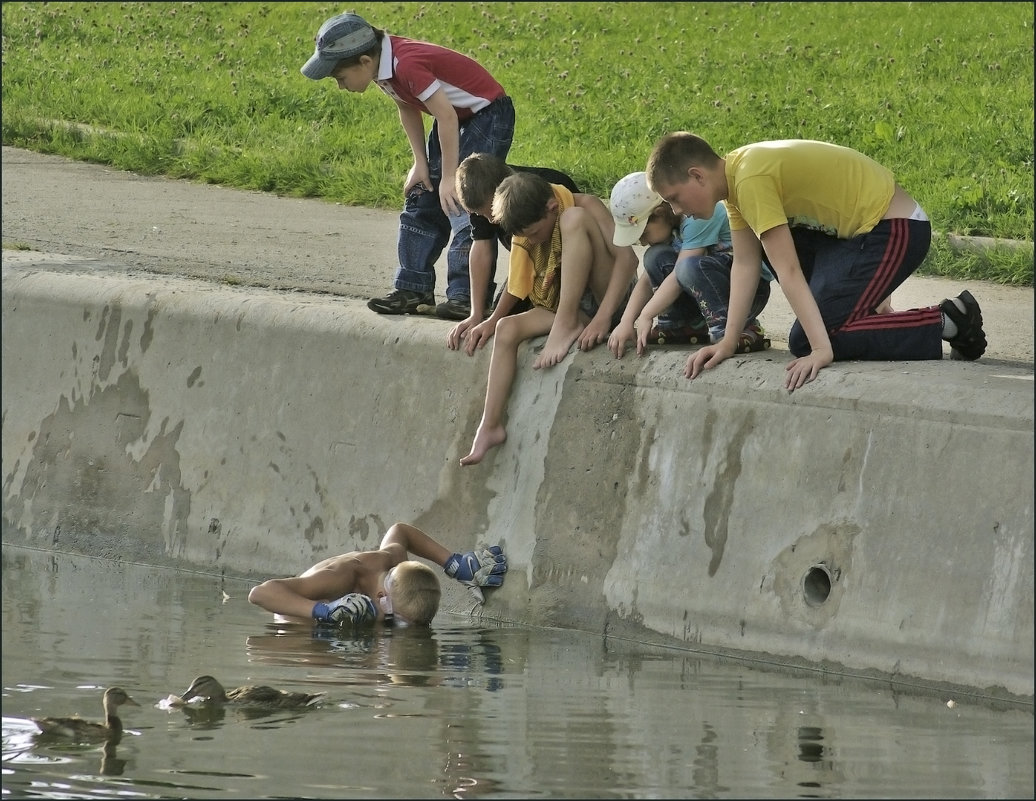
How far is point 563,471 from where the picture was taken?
7008mm

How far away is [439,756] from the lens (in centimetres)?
511

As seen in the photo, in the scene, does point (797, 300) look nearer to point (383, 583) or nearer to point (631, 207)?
point (631, 207)

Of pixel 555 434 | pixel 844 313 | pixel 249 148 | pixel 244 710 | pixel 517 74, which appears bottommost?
pixel 244 710

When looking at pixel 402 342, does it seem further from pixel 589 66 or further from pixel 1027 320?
pixel 589 66

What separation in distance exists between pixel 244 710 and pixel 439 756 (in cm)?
76

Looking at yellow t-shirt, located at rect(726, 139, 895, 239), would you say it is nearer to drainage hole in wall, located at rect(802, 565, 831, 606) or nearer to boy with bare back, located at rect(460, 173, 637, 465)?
boy with bare back, located at rect(460, 173, 637, 465)

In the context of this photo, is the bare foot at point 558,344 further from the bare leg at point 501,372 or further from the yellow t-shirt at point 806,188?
the yellow t-shirt at point 806,188

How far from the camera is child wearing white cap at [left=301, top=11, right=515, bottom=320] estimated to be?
25.6ft

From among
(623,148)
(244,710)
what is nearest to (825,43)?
(623,148)

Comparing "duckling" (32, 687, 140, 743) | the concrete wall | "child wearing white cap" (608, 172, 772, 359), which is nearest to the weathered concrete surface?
the concrete wall

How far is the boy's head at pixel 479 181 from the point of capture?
7.29m

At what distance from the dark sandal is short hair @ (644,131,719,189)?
3.59 feet

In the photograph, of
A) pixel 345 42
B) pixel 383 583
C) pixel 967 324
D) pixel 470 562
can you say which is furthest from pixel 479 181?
pixel 967 324

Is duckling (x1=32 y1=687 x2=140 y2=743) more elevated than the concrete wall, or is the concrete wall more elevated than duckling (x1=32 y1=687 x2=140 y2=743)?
the concrete wall
